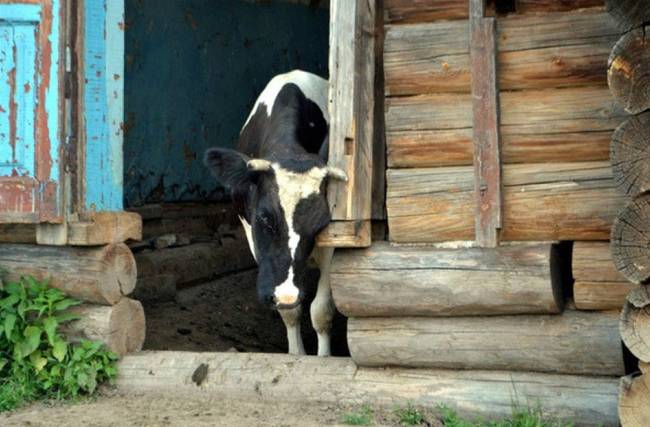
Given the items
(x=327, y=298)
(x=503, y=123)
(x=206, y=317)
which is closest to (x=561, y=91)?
(x=503, y=123)

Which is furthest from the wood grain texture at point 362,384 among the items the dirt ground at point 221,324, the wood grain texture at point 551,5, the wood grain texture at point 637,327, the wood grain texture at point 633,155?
the wood grain texture at point 551,5

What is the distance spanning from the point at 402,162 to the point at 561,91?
963 millimetres

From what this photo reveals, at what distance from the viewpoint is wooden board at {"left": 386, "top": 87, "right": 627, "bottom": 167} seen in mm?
5969

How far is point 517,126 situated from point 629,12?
130 centimetres

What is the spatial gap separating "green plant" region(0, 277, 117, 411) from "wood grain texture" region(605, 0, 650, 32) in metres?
3.75

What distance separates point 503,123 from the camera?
616cm

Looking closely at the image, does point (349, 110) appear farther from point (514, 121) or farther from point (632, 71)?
point (632, 71)

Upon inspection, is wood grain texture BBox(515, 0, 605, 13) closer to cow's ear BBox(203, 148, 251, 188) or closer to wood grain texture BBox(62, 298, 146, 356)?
cow's ear BBox(203, 148, 251, 188)

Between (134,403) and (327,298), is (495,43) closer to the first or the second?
(327,298)

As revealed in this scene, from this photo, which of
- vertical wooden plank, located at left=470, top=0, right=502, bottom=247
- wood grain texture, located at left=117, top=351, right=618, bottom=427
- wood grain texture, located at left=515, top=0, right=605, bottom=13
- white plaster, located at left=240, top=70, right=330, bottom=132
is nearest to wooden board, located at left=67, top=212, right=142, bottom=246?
wood grain texture, located at left=117, top=351, right=618, bottom=427

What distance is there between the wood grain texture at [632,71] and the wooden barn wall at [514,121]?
38.5 inches

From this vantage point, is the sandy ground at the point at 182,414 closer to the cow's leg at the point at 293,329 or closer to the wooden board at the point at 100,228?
the wooden board at the point at 100,228

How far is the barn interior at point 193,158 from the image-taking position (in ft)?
29.9

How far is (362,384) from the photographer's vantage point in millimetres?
6449
